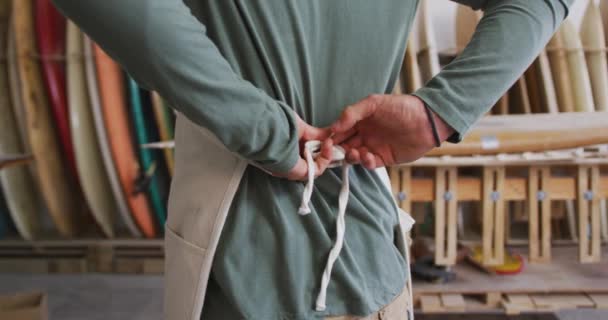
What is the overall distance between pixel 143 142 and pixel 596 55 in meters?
2.11

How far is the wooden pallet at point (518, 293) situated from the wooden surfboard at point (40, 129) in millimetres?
1799

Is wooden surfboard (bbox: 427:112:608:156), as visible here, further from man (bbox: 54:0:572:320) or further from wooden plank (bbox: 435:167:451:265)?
man (bbox: 54:0:572:320)

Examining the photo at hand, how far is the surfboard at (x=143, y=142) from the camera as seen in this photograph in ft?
7.35

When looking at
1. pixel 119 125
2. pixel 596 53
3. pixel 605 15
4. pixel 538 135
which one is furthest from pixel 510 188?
pixel 119 125

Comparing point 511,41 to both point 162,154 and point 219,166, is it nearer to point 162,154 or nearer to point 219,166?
point 219,166

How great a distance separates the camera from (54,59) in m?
2.30

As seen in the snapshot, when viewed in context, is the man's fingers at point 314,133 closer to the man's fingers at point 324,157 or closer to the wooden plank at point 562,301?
the man's fingers at point 324,157

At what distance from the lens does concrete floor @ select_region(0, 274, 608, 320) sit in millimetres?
1930

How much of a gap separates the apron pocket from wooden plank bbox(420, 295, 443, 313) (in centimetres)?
149

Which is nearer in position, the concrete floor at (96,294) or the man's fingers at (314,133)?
the man's fingers at (314,133)

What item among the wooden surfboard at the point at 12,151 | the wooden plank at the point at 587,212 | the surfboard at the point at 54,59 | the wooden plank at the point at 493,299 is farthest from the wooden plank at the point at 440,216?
the wooden surfboard at the point at 12,151

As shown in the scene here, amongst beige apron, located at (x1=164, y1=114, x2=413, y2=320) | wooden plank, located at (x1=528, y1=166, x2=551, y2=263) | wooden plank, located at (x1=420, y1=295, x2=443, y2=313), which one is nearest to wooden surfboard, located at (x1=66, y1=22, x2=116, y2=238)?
wooden plank, located at (x1=420, y1=295, x2=443, y2=313)

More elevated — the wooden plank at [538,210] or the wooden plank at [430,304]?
the wooden plank at [538,210]

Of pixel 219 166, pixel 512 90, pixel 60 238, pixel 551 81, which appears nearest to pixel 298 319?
pixel 219 166
